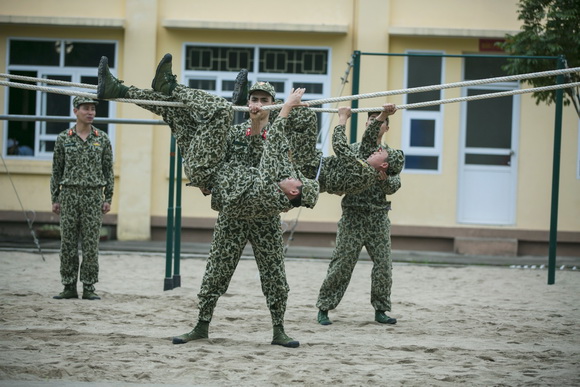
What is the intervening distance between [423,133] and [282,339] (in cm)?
889

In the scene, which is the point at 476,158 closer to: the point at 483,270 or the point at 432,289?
the point at 483,270

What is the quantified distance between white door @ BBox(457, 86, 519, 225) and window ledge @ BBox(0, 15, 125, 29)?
640cm

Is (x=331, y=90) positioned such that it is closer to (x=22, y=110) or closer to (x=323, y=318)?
(x=22, y=110)

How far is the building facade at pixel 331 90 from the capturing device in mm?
14461

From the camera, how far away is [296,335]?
23.1 feet

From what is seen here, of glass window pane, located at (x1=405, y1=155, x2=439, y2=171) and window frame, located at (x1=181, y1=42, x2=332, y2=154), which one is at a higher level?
window frame, located at (x1=181, y1=42, x2=332, y2=154)

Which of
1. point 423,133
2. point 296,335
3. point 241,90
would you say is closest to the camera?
point 241,90

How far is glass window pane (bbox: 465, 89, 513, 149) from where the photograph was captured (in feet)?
48.5

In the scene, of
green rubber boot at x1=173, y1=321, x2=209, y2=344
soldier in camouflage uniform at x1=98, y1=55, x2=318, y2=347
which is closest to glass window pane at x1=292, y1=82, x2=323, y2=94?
soldier in camouflage uniform at x1=98, y1=55, x2=318, y2=347

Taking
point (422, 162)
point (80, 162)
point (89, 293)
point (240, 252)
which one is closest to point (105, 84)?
point (240, 252)

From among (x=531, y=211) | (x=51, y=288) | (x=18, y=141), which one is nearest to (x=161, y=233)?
(x=18, y=141)

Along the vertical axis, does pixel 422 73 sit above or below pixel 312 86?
above

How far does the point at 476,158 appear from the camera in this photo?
14883mm

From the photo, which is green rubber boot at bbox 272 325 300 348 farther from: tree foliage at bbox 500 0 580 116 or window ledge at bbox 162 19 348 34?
window ledge at bbox 162 19 348 34
